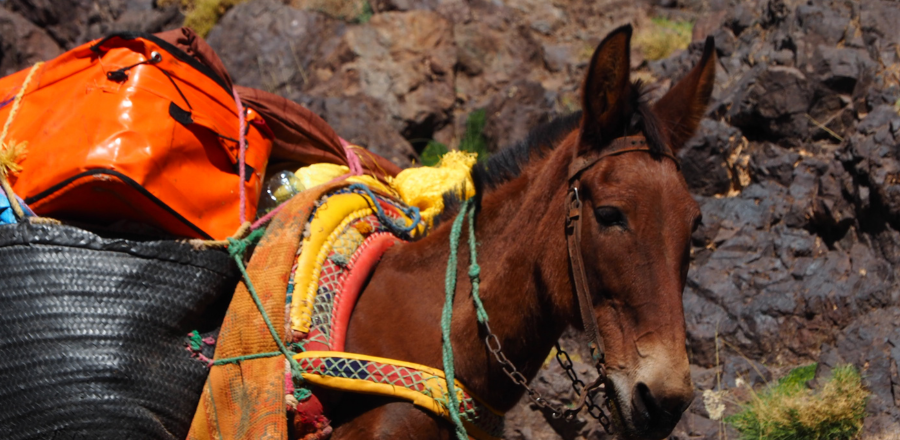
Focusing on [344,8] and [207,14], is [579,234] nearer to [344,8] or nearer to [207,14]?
[344,8]

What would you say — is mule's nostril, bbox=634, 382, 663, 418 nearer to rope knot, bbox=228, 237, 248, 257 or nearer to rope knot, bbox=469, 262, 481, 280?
rope knot, bbox=469, 262, 481, 280

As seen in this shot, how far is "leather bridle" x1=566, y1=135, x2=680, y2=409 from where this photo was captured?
6.65 feet

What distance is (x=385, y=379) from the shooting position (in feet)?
7.37

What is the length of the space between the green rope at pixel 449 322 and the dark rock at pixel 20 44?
1018 centimetres

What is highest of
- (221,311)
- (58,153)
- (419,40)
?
(58,153)

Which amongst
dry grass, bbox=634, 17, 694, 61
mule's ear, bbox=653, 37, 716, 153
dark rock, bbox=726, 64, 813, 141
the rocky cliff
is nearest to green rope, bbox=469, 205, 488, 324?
mule's ear, bbox=653, 37, 716, 153

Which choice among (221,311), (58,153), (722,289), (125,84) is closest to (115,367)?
(221,311)

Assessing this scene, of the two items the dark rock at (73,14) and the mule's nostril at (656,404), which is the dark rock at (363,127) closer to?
the mule's nostril at (656,404)

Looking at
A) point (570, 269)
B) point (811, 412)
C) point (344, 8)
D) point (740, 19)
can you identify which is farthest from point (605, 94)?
point (344, 8)

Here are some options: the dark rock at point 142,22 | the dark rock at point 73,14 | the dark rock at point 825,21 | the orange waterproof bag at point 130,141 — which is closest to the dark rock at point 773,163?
the dark rock at point 825,21

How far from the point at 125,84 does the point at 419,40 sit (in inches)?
243

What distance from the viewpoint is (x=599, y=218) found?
204 cm

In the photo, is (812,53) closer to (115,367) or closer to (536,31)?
(536,31)

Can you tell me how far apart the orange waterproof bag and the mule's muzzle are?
5.18 ft
